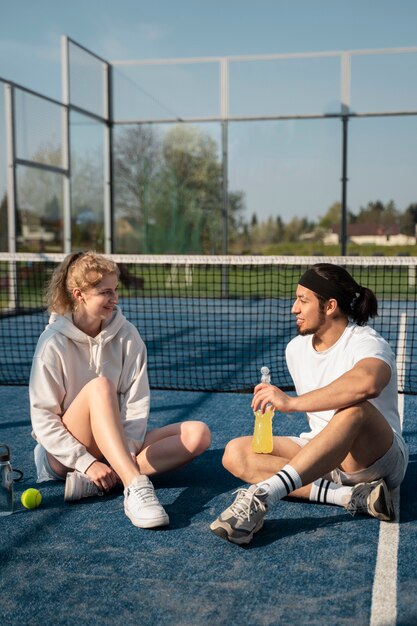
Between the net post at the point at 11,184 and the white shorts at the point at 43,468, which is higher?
the net post at the point at 11,184

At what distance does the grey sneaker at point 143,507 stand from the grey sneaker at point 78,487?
33 cm

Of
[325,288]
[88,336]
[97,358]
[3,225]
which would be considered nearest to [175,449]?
[97,358]

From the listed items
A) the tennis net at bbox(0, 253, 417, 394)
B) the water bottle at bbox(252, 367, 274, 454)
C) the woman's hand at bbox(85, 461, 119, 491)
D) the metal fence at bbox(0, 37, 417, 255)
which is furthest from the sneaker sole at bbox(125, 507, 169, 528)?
the metal fence at bbox(0, 37, 417, 255)

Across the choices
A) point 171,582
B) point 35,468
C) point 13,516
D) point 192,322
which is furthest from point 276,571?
point 192,322

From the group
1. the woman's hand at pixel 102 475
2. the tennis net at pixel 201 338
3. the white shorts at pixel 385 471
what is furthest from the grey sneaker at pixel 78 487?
the tennis net at pixel 201 338

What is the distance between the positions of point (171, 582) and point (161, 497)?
0.94m

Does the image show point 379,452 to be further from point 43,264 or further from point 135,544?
point 43,264

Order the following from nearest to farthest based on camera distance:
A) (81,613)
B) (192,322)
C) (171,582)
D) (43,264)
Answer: (81,613), (171,582), (192,322), (43,264)

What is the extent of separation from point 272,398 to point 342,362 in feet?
1.25

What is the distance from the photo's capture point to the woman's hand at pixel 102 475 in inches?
131

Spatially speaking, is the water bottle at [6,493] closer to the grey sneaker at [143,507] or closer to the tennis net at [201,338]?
the grey sneaker at [143,507]

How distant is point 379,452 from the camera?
308 cm

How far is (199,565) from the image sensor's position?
8.84 feet

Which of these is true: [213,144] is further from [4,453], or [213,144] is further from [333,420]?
[333,420]
